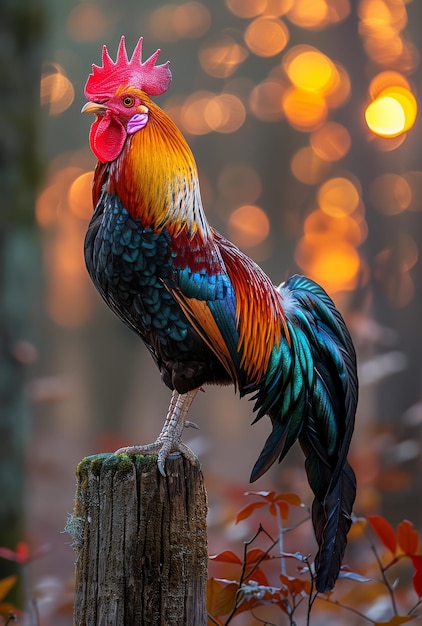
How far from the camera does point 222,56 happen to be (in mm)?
9406

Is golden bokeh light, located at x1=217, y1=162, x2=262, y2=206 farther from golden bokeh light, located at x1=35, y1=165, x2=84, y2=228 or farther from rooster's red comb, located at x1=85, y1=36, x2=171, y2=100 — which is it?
rooster's red comb, located at x1=85, y1=36, x2=171, y2=100

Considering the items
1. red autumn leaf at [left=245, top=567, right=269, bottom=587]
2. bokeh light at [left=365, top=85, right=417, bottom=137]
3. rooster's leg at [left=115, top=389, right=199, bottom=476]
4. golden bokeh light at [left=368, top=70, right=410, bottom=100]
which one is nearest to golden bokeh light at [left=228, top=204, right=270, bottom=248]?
golden bokeh light at [left=368, top=70, right=410, bottom=100]

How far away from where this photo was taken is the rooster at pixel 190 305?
6.57 feet

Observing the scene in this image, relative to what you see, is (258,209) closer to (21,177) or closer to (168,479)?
(21,177)

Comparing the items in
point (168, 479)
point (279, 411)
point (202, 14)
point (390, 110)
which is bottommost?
point (168, 479)

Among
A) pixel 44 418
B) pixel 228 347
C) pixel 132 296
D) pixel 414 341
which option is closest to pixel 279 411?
pixel 228 347

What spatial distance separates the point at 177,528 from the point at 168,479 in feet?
0.43

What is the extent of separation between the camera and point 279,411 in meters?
2.11

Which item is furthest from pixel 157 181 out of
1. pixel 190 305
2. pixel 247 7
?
pixel 247 7

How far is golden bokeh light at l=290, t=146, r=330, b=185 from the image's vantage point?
7864mm

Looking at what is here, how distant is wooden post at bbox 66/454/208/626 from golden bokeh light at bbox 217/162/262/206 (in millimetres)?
8969

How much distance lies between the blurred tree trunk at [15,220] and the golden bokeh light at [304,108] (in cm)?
435

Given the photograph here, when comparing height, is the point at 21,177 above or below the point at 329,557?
above

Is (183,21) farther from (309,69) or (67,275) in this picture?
(67,275)
